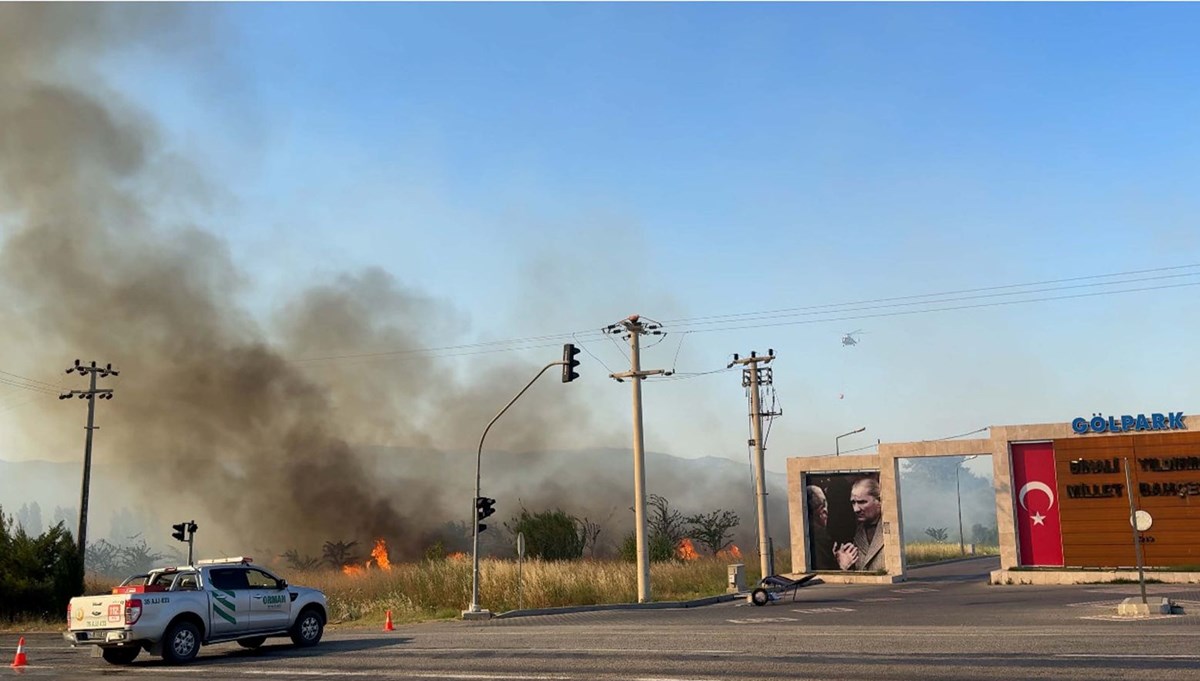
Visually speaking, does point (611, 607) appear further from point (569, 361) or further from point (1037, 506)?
point (1037, 506)

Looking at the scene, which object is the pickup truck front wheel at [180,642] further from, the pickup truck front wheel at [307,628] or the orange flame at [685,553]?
the orange flame at [685,553]

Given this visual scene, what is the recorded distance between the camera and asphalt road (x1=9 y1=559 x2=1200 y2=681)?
39.9 ft

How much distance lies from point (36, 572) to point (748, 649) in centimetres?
3046

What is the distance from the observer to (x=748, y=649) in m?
15.1

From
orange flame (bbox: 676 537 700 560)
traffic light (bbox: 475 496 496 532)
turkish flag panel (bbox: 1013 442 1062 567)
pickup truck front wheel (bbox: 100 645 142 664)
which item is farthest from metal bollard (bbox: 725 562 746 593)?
pickup truck front wheel (bbox: 100 645 142 664)

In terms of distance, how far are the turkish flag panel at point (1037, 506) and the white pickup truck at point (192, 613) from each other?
2914 cm

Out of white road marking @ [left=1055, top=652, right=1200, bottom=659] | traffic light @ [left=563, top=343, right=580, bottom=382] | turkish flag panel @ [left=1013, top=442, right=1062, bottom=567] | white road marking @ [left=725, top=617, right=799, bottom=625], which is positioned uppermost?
traffic light @ [left=563, top=343, right=580, bottom=382]

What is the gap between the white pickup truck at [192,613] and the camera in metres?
16.4

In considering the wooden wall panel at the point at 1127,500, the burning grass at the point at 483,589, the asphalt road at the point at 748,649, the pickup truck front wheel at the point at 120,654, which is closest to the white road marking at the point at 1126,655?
the asphalt road at the point at 748,649

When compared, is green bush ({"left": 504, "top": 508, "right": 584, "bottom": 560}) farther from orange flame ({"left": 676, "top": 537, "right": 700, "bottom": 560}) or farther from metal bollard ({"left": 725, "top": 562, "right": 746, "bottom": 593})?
metal bollard ({"left": 725, "top": 562, "right": 746, "bottom": 593})

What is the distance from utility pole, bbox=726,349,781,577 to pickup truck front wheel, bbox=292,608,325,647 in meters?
21.9

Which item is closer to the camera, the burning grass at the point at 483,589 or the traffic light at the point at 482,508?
the traffic light at the point at 482,508

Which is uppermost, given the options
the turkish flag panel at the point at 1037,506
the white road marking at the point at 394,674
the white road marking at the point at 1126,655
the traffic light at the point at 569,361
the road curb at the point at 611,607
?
the traffic light at the point at 569,361

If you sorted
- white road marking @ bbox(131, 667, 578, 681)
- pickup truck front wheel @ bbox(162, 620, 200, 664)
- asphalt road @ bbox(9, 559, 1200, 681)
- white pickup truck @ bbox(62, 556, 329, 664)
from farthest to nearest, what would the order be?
pickup truck front wheel @ bbox(162, 620, 200, 664), white pickup truck @ bbox(62, 556, 329, 664), white road marking @ bbox(131, 667, 578, 681), asphalt road @ bbox(9, 559, 1200, 681)
